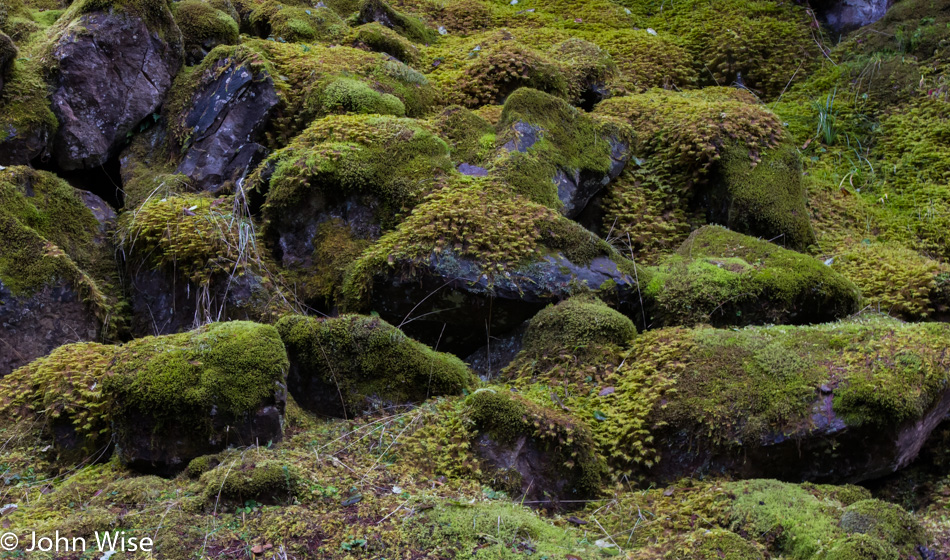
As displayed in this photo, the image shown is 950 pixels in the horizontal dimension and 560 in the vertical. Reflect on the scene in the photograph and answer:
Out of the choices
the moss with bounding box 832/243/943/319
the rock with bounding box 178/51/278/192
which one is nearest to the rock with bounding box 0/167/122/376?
the rock with bounding box 178/51/278/192

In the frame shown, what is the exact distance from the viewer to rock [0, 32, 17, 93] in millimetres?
6516

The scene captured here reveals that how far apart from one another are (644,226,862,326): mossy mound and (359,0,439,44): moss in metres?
5.33

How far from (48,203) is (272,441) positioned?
11.1 ft

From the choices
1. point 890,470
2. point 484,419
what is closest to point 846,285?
point 890,470

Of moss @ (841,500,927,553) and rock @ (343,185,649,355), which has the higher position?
rock @ (343,185,649,355)

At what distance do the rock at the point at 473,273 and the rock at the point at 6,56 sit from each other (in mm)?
3941

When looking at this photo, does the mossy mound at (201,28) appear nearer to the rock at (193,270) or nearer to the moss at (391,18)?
the moss at (391,18)

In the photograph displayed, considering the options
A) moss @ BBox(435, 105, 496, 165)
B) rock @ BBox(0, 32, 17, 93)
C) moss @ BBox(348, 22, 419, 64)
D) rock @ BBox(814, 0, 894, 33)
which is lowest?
moss @ BBox(435, 105, 496, 165)

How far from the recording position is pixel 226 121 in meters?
7.09

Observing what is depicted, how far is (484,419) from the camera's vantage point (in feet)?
14.9

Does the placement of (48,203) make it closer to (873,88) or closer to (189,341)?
(189,341)

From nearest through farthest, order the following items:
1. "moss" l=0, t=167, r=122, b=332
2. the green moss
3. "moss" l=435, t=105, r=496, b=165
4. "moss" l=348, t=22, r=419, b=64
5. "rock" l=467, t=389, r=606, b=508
→ the green moss
"rock" l=467, t=389, r=606, b=508
"moss" l=0, t=167, r=122, b=332
"moss" l=435, t=105, r=496, b=165
"moss" l=348, t=22, r=419, b=64

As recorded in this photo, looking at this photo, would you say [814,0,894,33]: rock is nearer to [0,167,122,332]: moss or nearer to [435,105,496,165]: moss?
[435,105,496,165]: moss

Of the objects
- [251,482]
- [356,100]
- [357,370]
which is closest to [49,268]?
[357,370]
